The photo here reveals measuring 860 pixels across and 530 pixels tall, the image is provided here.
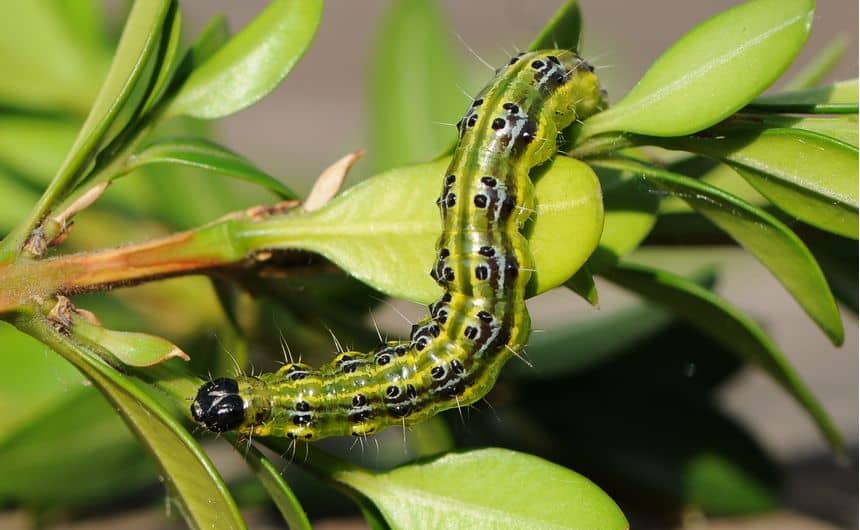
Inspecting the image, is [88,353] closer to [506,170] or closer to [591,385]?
[506,170]

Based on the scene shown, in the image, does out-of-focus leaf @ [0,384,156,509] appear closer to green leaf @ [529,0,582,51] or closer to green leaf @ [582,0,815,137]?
green leaf @ [529,0,582,51]

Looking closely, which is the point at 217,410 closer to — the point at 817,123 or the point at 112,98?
the point at 112,98

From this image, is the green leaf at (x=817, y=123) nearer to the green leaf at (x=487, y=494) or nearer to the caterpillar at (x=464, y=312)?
the caterpillar at (x=464, y=312)

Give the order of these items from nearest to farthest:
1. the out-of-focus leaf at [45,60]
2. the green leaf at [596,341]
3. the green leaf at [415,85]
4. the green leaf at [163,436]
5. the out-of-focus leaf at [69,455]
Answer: the green leaf at [163,436], the out-of-focus leaf at [69,455], the green leaf at [596,341], the out-of-focus leaf at [45,60], the green leaf at [415,85]

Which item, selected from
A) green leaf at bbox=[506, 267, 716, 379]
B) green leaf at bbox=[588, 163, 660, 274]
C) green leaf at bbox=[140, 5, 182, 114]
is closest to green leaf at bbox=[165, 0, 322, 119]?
green leaf at bbox=[140, 5, 182, 114]

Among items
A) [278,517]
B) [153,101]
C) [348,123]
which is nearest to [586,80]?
[153,101]

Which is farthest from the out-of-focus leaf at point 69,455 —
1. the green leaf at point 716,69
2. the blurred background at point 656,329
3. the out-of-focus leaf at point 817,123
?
the out-of-focus leaf at point 817,123
